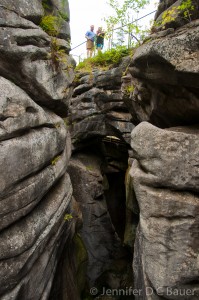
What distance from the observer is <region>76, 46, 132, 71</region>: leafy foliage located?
14758 millimetres

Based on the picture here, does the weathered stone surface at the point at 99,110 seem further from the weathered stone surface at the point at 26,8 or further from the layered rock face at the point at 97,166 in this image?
the weathered stone surface at the point at 26,8

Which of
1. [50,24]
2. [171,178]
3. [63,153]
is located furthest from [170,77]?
[50,24]

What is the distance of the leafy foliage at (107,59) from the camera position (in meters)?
14.8

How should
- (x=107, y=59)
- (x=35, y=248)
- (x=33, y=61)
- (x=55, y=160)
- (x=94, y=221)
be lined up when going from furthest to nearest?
(x=107, y=59) < (x=94, y=221) < (x=55, y=160) < (x=33, y=61) < (x=35, y=248)

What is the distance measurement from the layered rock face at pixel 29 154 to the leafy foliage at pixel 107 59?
7.42 meters

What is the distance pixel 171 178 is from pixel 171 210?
70 centimetres

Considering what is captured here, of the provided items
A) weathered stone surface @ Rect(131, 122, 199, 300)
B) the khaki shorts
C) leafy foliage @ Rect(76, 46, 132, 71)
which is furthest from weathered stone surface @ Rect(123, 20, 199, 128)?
the khaki shorts

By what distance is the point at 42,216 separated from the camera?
673cm

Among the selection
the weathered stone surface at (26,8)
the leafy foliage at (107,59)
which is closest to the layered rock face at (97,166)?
the leafy foliage at (107,59)

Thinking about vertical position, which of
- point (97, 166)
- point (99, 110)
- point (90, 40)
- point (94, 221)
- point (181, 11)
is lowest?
point (94, 221)

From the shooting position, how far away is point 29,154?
20.3 feet

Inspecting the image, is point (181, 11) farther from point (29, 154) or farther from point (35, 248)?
point (35, 248)

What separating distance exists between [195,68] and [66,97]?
161 inches

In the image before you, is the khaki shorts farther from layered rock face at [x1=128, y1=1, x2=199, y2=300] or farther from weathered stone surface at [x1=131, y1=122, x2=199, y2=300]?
weathered stone surface at [x1=131, y1=122, x2=199, y2=300]
